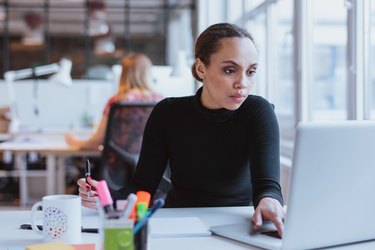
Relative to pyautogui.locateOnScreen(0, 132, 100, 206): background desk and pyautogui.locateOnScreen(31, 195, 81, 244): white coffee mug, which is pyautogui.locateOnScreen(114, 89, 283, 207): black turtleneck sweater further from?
pyautogui.locateOnScreen(0, 132, 100, 206): background desk

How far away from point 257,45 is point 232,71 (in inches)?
15.7

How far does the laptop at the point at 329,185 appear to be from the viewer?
0.94 m

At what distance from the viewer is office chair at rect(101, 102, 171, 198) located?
9.64ft

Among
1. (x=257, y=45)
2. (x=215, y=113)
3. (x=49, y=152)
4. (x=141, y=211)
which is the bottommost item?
(x=49, y=152)

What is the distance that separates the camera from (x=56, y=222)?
3.57 feet

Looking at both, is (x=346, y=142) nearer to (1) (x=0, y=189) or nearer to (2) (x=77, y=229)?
(2) (x=77, y=229)

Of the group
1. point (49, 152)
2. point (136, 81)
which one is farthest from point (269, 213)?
point (49, 152)

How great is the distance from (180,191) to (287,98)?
8.49 ft

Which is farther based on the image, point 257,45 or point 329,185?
point 257,45

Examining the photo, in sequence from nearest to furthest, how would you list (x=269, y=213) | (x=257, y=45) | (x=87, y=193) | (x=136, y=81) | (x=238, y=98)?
1. (x=269, y=213)
2. (x=87, y=193)
3. (x=238, y=98)
4. (x=257, y=45)
5. (x=136, y=81)

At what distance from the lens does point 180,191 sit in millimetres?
1743

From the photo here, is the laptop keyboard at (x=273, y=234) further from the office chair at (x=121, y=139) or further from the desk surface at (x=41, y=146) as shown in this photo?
the desk surface at (x=41, y=146)

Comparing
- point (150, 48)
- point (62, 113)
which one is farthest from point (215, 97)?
point (150, 48)

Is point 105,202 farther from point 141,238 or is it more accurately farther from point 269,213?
point 269,213
